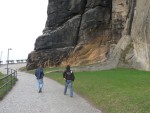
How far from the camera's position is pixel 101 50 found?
5806 cm

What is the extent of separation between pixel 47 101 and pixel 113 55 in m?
28.5

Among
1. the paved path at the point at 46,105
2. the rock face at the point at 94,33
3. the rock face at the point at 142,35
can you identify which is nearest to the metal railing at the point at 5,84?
the paved path at the point at 46,105

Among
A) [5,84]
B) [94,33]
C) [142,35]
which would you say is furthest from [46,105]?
[94,33]

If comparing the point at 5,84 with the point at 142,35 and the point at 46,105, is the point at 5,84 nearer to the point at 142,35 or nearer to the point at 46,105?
the point at 46,105

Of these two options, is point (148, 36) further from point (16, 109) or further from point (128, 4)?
point (16, 109)

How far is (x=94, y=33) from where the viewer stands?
58.9m

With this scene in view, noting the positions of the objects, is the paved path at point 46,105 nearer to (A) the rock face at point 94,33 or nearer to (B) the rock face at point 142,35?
(B) the rock face at point 142,35

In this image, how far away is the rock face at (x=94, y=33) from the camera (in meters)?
44.2

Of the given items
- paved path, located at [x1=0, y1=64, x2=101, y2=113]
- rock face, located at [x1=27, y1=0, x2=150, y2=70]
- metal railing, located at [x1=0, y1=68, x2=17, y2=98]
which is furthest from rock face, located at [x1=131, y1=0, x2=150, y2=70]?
paved path, located at [x1=0, y1=64, x2=101, y2=113]

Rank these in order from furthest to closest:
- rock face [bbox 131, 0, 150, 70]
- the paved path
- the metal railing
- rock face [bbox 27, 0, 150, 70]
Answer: rock face [bbox 27, 0, 150, 70] → rock face [bbox 131, 0, 150, 70] → the metal railing → the paved path

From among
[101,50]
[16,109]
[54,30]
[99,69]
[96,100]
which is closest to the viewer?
[16,109]

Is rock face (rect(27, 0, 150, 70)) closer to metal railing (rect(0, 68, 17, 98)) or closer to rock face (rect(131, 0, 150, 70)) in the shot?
rock face (rect(131, 0, 150, 70))

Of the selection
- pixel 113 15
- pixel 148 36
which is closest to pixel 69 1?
pixel 113 15

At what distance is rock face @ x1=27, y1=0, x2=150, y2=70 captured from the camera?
145 feet
